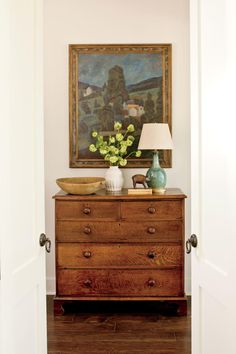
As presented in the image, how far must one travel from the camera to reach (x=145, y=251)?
4.17 meters

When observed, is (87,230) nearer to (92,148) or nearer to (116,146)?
(92,148)

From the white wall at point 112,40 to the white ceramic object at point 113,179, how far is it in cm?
31

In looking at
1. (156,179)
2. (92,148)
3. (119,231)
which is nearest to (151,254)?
(119,231)

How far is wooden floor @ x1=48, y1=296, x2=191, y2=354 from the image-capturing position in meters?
3.48

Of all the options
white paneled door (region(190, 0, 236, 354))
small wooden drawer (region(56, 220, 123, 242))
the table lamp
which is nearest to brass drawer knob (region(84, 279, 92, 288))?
small wooden drawer (region(56, 220, 123, 242))

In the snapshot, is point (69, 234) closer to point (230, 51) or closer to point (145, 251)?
point (145, 251)

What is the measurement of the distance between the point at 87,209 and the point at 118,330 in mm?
975

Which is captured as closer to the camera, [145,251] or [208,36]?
[208,36]

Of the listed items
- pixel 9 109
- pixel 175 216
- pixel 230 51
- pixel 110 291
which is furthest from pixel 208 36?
pixel 110 291

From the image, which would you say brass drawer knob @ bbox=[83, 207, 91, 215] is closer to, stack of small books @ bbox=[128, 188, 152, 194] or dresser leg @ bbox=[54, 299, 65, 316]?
stack of small books @ bbox=[128, 188, 152, 194]

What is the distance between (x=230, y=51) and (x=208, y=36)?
29 centimetres

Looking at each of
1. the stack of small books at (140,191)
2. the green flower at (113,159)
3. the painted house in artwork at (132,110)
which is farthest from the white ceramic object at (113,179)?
the painted house in artwork at (132,110)

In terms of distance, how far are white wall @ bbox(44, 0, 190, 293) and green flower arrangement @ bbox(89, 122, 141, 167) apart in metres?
0.20

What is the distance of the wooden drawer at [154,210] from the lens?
4.15 m
